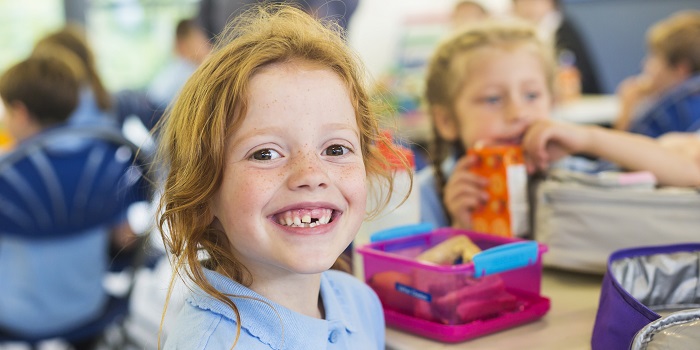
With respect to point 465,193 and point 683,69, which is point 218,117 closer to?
point 465,193

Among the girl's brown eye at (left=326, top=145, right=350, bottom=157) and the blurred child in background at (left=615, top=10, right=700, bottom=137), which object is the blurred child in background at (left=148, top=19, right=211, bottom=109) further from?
the girl's brown eye at (left=326, top=145, right=350, bottom=157)

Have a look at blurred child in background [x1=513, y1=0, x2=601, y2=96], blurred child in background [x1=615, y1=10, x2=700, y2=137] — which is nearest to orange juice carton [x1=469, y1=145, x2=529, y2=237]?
blurred child in background [x1=615, y1=10, x2=700, y2=137]

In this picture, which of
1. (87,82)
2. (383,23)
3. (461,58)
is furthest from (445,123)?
(383,23)

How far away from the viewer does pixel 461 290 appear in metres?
1.07

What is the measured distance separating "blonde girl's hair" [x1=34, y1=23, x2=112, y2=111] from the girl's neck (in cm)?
243

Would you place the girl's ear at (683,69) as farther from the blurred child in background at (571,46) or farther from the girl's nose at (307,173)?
the girl's nose at (307,173)

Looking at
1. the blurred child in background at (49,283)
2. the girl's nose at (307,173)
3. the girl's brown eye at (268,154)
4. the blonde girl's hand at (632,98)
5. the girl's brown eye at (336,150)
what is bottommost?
the blurred child in background at (49,283)

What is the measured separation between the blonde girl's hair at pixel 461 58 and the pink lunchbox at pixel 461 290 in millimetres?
489

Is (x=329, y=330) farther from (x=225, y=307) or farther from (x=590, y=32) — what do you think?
(x=590, y=32)

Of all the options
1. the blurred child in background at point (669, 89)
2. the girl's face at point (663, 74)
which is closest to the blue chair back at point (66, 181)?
the blurred child in background at point (669, 89)

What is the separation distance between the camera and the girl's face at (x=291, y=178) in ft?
2.92

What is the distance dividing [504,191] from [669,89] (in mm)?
1608

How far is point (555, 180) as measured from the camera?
1396 mm

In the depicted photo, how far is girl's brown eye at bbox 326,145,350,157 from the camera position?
37.2 inches
